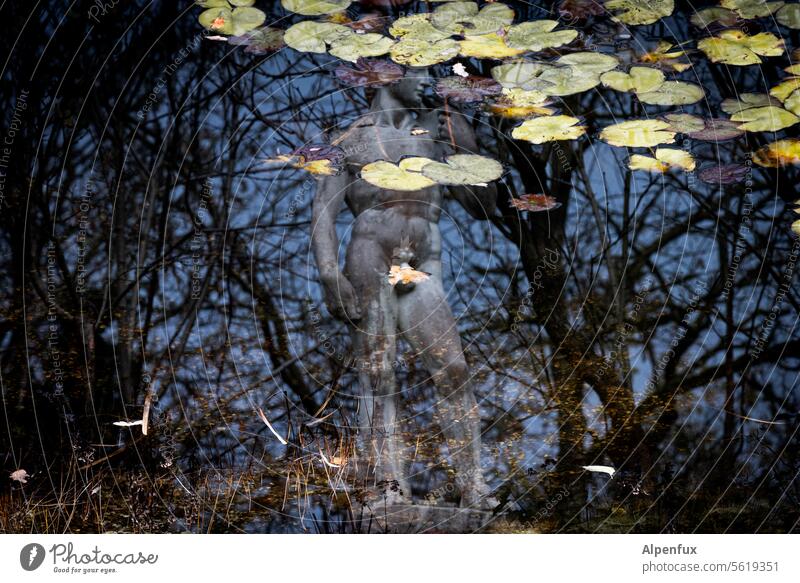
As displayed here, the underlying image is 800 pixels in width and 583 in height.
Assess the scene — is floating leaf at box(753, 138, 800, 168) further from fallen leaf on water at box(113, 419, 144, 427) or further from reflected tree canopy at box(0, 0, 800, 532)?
fallen leaf on water at box(113, 419, 144, 427)

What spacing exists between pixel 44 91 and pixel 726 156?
345cm

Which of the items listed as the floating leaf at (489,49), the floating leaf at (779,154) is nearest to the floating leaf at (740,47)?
the floating leaf at (779,154)

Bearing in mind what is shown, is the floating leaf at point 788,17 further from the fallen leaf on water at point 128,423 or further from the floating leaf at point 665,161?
the fallen leaf on water at point 128,423

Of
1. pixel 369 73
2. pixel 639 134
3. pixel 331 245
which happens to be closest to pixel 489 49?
pixel 369 73

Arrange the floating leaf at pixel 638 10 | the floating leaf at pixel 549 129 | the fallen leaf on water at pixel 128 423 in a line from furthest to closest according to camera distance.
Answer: the floating leaf at pixel 638 10, the floating leaf at pixel 549 129, the fallen leaf on water at pixel 128 423

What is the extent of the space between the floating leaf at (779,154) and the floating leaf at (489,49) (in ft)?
4.39

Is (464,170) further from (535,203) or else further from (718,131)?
(718,131)

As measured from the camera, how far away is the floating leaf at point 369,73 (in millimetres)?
5488

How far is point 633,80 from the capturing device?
554cm

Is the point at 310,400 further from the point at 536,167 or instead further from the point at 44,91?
the point at 44,91

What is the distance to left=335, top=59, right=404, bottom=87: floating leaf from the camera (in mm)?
5488

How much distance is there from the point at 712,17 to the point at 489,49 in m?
1.18
